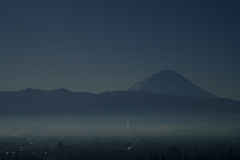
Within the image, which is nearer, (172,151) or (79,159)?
(79,159)

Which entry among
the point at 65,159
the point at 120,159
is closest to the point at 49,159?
the point at 65,159

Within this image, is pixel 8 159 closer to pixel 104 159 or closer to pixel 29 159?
pixel 29 159

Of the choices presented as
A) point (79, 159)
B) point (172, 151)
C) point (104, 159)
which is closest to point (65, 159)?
point (79, 159)

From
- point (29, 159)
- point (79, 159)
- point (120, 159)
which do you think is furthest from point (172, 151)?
point (29, 159)

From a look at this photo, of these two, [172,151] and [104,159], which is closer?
[104,159]

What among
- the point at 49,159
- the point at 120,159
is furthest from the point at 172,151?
the point at 49,159

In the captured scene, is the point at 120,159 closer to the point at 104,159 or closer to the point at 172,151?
the point at 104,159

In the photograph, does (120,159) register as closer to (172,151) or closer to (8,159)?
(172,151)

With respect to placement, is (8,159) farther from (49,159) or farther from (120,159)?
(120,159)
